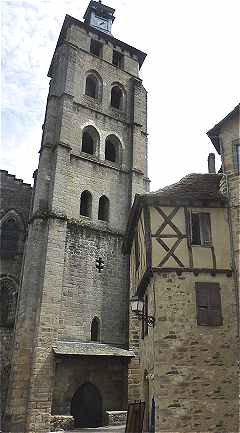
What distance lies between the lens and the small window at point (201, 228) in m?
11.5

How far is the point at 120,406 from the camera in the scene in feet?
52.7

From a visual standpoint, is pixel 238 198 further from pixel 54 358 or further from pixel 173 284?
pixel 54 358

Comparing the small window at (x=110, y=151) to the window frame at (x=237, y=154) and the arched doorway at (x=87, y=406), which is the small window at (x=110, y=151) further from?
the arched doorway at (x=87, y=406)

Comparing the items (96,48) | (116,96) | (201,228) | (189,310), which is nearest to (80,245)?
(201,228)

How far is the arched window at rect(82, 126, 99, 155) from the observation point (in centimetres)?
2178

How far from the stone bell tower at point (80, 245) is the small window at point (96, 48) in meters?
0.06

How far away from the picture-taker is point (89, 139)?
2217 centimetres

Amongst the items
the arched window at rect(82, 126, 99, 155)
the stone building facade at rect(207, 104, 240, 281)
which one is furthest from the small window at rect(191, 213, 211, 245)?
the arched window at rect(82, 126, 99, 155)

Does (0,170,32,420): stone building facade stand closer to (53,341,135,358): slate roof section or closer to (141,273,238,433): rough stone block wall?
(53,341,135,358): slate roof section

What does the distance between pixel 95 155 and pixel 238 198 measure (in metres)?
11.2

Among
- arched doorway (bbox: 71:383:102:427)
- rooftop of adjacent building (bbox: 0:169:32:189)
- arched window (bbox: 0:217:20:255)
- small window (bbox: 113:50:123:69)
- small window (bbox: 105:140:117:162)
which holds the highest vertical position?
small window (bbox: 113:50:123:69)

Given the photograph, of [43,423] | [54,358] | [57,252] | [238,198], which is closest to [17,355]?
[54,358]

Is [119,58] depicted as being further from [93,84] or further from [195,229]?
[195,229]

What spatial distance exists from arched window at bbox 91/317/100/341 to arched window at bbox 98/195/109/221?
202 inches
